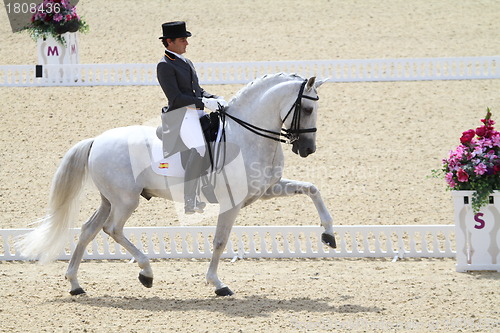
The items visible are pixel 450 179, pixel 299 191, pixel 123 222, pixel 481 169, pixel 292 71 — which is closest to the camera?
pixel 299 191

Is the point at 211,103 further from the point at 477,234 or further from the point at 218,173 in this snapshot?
the point at 477,234

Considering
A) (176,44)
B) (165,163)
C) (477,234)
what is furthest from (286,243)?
(176,44)

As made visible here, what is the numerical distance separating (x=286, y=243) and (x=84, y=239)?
2.74m

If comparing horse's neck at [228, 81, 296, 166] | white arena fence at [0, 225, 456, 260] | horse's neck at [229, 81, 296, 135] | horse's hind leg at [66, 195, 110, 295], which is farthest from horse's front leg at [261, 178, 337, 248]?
white arena fence at [0, 225, 456, 260]

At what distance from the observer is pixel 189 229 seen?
11.1 meters

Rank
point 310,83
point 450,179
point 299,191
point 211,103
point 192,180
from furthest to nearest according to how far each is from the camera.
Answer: point 450,179
point 299,191
point 192,180
point 211,103
point 310,83

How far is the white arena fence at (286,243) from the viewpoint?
10.7 metres

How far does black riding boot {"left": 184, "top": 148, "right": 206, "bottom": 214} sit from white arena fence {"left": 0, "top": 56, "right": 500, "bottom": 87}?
838 centimetres

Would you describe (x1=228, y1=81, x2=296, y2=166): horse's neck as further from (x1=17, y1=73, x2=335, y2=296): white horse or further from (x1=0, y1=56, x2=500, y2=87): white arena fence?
(x1=0, y1=56, x2=500, y2=87): white arena fence

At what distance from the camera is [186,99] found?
8.71 metres

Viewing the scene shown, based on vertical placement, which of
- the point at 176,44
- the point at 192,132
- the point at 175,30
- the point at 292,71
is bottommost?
the point at 192,132

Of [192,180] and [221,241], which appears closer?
[192,180]

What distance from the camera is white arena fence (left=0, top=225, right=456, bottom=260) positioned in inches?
421

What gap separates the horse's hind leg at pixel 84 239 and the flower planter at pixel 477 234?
12.7ft
